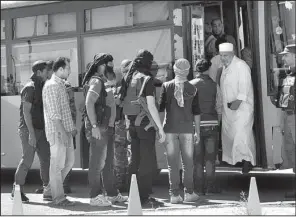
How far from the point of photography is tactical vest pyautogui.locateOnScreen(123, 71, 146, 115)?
7992mm

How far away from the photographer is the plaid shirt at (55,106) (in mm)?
8117

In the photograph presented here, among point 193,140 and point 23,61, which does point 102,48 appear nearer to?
point 23,61

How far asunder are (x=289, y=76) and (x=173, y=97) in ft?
5.06

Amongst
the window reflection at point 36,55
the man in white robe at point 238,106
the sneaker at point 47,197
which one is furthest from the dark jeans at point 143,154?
the window reflection at point 36,55

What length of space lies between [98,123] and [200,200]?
1.69 m

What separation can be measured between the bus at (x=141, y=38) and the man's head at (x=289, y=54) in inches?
8.2

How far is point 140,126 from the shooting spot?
26.2 feet

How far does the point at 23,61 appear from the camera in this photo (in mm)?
10445

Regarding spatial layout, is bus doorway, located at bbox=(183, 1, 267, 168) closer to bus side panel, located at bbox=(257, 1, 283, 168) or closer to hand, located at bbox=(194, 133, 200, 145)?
bus side panel, located at bbox=(257, 1, 283, 168)

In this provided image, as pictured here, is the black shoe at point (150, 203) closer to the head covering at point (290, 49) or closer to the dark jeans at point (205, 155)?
the dark jeans at point (205, 155)

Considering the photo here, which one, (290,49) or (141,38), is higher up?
(141,38)

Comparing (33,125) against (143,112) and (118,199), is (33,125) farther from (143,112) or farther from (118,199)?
(143,112)

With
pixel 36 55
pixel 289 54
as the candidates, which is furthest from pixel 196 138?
pixel 36 55

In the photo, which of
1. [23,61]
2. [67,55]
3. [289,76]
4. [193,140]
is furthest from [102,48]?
[289,76]
